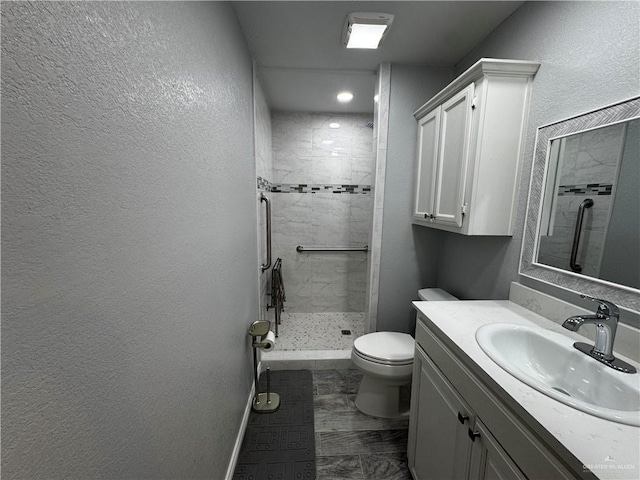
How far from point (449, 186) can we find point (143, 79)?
1.52 meters

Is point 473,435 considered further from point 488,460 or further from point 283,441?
point 283,441

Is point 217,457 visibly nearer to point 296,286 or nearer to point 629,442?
point 629,442

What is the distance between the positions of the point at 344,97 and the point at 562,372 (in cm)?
248

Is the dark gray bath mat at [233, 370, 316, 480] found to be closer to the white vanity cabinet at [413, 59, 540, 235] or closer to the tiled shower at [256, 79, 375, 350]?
the tiled shower at [256, 79, 375, 350]

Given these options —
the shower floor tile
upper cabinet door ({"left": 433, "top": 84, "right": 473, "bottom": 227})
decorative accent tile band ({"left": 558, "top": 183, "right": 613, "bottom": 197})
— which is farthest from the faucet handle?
the shower floor tile

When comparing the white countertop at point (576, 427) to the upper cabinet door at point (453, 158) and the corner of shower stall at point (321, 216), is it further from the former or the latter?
the corner of shower stall at point (321, 216)

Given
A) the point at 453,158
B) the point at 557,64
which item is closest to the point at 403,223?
the point at 453,158

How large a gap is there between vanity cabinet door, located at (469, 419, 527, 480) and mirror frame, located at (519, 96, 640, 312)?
2.21 feet

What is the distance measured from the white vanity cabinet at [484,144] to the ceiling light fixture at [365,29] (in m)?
0.50

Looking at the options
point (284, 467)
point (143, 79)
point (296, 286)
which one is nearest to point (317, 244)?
point (296, 286)

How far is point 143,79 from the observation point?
0.64 m

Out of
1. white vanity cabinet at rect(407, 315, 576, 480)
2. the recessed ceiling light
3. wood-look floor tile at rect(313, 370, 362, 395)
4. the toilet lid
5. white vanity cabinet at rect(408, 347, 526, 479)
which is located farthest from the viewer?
the recessed ceiling light

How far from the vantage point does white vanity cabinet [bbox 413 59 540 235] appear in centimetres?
131

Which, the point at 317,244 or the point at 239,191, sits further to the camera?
the point at 317,244
